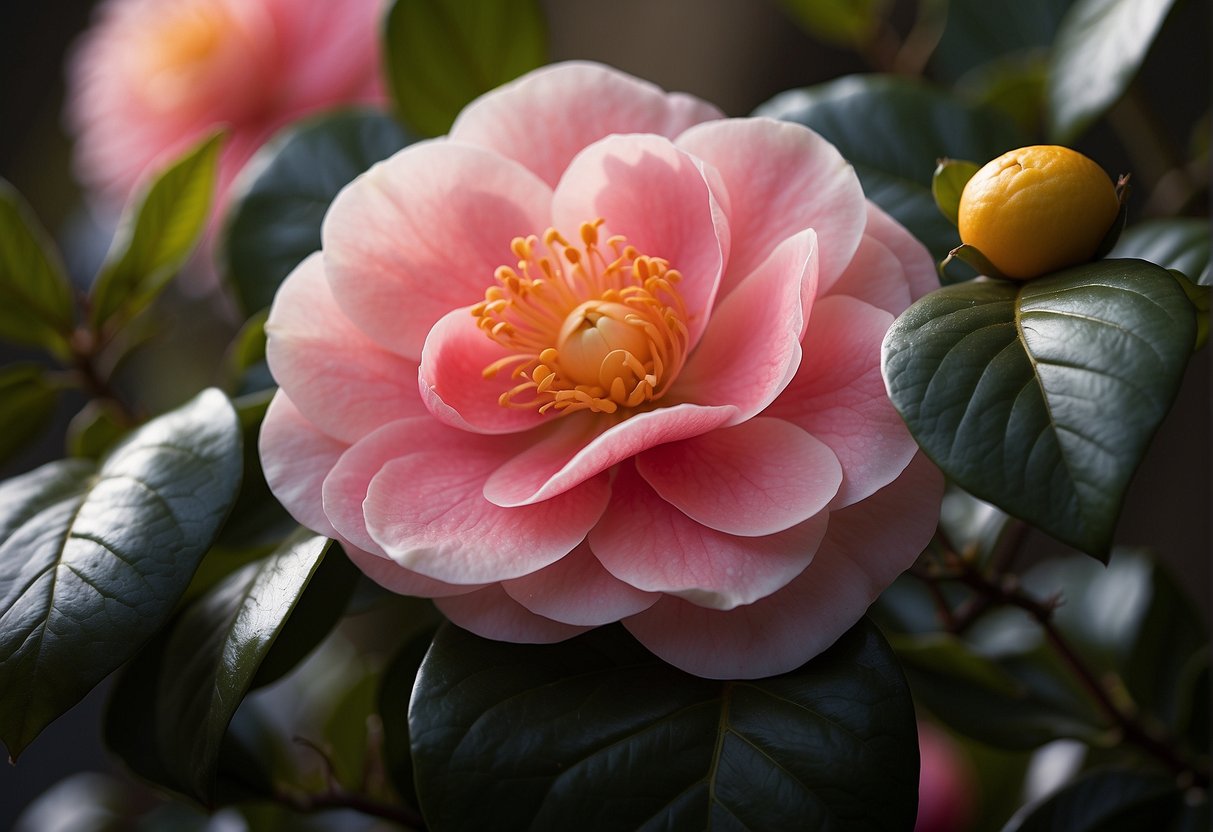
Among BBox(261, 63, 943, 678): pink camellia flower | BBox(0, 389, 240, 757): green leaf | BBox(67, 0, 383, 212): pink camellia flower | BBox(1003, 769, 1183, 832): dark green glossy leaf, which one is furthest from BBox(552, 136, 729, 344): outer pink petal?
BBox(67, 0, 383, 212): pink camellia flower

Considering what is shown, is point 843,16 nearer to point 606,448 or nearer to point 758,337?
point 758,337

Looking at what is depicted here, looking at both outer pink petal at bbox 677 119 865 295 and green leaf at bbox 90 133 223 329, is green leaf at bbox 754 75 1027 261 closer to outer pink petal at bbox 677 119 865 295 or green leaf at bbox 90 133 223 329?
outer pink petal at bbox 677 119 865 295

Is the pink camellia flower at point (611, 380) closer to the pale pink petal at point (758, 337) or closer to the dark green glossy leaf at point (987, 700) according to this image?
the pale pink petal at point (758, 337)

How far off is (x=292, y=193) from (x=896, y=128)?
16.0 inches

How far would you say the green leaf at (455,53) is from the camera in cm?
74

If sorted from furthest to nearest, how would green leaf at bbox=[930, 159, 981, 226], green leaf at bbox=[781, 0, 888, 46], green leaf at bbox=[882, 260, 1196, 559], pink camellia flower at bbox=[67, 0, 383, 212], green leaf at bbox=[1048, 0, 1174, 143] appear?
1. pink camellia flower at bbox=[67, 0, 383, 212]
2. green leaf at bbox=[781, 0, 888, 46]
3. green leaf at bbox=[1048, 0, 1174, 143]
4. green leaf at bbox=[930, 159, 981, 226]
5. green leaf at bbox=[882, 260, 1196, 559]

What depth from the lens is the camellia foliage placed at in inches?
17.2

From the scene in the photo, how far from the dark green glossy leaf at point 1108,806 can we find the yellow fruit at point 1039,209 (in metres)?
0.37

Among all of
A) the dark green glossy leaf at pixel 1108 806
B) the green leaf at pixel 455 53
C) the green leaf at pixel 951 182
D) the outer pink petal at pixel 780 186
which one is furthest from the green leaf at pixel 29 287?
the dark green glossy leaf at pixel 1108 806

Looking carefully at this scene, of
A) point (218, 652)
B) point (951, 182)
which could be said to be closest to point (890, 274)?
point (951, 182)

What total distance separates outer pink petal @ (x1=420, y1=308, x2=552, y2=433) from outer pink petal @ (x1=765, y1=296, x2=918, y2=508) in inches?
5.3

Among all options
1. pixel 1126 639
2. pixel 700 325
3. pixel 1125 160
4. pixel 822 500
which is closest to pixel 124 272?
pixel 700 325

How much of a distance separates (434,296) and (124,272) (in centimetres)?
30

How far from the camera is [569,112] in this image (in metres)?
0.56
